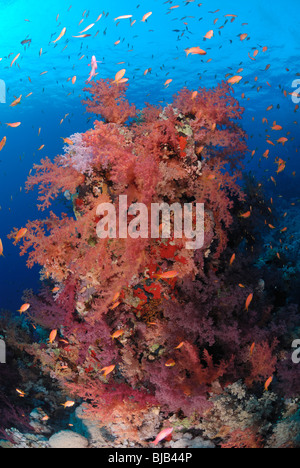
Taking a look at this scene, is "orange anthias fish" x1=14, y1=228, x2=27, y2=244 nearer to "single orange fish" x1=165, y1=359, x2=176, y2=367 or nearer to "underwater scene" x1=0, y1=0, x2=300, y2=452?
"underwater scene" x1=0, y1=0, x2=300, y2=452

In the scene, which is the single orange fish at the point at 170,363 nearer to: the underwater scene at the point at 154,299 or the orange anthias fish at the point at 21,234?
the underwater scene at the point at 154,299

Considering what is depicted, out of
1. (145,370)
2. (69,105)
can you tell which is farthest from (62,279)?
(69,105)

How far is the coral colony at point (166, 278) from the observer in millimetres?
4008

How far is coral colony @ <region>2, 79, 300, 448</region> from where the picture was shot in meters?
4.01

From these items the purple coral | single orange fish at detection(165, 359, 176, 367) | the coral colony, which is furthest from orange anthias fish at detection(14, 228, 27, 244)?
single orange fish at detection(165, 359, 176, 367)

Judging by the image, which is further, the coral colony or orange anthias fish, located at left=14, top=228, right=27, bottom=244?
orange anthias fish, located at left=14, top=228, right=27, bottom=244

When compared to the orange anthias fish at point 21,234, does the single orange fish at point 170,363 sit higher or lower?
lower

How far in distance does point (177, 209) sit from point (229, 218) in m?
0.89

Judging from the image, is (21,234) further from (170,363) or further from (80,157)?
(170,363)

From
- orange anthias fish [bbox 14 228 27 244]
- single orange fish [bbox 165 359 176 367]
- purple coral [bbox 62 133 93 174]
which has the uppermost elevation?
purple coral [bbox 62 133 93 174]

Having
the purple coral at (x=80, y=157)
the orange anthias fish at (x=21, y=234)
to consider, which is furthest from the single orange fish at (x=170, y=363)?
the purple coral at (x=80, y=157)

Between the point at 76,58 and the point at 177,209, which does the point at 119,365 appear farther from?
the point at 76,58

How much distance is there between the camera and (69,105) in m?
32.7

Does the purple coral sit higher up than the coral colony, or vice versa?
the purple coral
